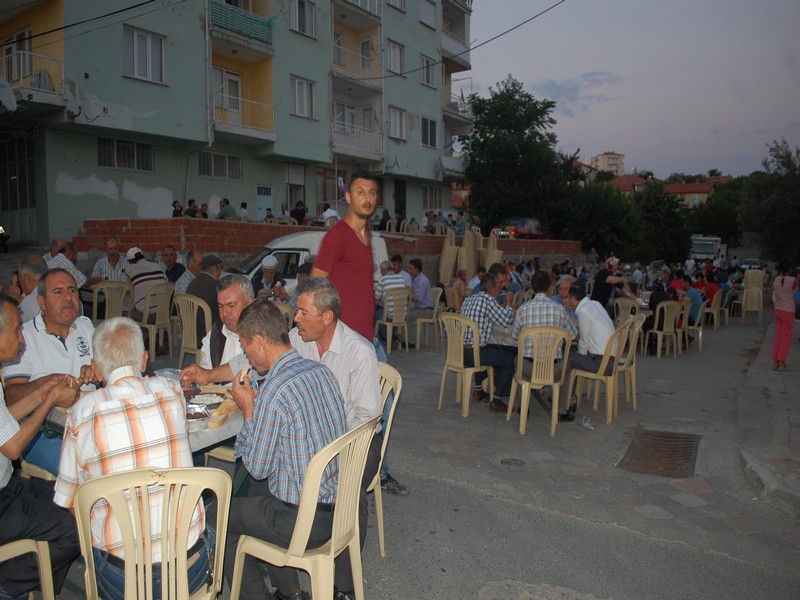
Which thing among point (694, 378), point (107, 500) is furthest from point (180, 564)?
point (694, 378)

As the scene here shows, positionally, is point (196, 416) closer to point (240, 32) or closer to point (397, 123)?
point (240, 32)

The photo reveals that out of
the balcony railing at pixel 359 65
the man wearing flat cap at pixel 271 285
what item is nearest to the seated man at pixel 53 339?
the man wearing flat cap at pixel 271 285

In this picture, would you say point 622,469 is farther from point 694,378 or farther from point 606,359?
point 694,378

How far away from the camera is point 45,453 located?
11.0 feet

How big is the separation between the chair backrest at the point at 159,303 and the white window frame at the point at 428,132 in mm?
20882

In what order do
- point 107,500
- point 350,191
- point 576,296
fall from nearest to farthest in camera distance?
point 107,500
point 350,191
point 576,296

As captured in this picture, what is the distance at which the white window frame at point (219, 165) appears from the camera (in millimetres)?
19109

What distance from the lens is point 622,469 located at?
524 cm

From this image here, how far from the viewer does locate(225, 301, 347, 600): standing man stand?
2604 millimetres

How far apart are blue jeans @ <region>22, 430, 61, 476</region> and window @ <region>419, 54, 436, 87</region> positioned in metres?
27.0

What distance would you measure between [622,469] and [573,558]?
184 cm

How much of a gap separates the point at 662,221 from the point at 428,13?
2712cm

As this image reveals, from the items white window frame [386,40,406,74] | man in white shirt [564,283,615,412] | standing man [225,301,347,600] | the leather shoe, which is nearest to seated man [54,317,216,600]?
standing man [225,301,347,600]

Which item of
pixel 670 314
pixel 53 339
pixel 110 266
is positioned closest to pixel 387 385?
pixel 53 339
